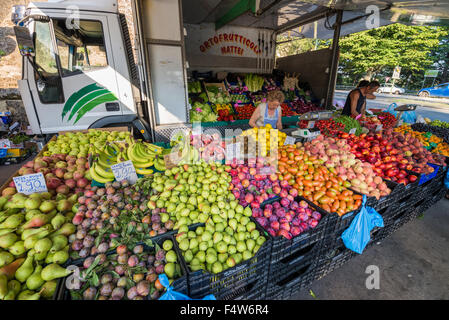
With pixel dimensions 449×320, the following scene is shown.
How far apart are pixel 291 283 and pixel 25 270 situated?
218 cm

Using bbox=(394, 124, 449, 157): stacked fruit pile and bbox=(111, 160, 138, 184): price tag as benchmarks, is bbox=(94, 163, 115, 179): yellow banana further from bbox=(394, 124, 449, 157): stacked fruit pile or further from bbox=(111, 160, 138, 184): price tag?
bbox=(394, 124, 449, 157): stacked fruit pile

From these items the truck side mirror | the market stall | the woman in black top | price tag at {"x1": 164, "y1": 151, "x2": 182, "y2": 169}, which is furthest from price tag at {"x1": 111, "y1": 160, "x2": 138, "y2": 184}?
the woman in black top

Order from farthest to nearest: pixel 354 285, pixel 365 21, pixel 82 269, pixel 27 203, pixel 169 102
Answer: pixel 365 21 → pixel 169 102 → pixel 354 285 → pixel 27 203 → pixel 82 269

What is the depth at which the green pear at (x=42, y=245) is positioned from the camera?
55.6 inches

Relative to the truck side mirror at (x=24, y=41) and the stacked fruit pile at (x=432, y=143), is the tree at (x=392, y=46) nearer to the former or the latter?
the stacked fruit pile at (x=432, y=143)

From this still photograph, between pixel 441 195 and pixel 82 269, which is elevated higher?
pixel 82 269

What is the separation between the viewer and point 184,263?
1476mm

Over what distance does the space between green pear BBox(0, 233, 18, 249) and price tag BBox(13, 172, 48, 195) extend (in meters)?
0.61

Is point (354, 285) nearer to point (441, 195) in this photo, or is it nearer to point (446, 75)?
point (441, 195)

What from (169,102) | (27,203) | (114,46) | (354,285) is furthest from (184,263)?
(114,46)

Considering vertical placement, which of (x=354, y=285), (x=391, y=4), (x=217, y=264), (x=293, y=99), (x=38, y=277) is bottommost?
(x=354, y=285)

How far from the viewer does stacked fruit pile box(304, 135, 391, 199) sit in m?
2.48

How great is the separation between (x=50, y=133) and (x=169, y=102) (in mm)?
2469

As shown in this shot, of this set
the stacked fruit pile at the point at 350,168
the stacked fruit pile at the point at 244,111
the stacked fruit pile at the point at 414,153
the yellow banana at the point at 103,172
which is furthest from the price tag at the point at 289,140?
the stacked fruit pile at the point at 244,111
